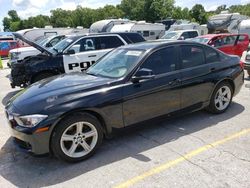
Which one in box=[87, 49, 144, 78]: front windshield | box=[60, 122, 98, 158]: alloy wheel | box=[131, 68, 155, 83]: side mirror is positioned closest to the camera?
box=[60, 122, 98, 158]: alloy wheel

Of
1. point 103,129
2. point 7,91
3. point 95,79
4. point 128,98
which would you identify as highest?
point 95,79

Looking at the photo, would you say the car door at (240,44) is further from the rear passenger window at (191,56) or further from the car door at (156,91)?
the car door at (156,91)

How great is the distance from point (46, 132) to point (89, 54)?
199 inches

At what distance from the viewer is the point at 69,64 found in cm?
800

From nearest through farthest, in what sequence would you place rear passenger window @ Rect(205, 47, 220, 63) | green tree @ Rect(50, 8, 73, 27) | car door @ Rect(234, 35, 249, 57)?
rear passenger window @ Rect(205, 47, 220, 63) → car door @ Rect(234, 35, 249, 57) → green tree @ Rect(50, 8, 73, 27)

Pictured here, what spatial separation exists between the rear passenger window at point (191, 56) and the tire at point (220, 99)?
699 millimetres

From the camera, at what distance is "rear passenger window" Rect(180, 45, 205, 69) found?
16.2 feet

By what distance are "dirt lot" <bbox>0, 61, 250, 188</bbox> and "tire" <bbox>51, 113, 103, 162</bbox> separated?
0.47ft

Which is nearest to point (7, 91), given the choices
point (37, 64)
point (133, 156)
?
point (37, 64)

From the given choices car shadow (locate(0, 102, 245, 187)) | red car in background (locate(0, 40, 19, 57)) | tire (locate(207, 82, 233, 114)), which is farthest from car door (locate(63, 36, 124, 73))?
red car in background (locate(0, 40, 19, 57))

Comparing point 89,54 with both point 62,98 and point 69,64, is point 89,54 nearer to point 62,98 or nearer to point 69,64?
point 69,64

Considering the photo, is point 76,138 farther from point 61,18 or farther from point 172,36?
point 61,18

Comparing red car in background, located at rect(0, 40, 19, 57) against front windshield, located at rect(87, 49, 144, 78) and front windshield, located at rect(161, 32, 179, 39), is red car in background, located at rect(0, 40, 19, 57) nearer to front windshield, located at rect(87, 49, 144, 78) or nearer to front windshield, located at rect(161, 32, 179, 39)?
front windshield, located at rect(161, 32, 179, 39)

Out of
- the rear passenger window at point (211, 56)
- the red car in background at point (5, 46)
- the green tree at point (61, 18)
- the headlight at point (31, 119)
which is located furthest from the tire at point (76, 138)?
the green tree at point (61, 18)
